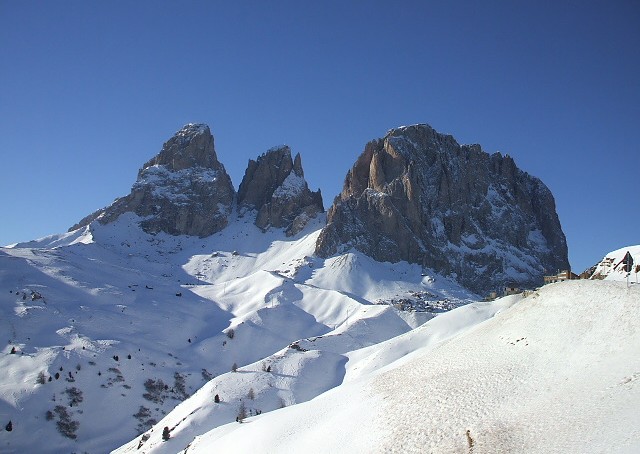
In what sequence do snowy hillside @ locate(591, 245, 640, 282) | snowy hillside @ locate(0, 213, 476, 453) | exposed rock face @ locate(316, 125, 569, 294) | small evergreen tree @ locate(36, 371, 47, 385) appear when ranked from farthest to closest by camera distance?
exposed rock face @ locate(316, 125, 569, 294) → small evergreen tree @ locate(36, 371, 47, 385) → snowy hillside @ locate(0, 213, 476, 453) → snowy hillside @ locate(591, 245, 640, 282)

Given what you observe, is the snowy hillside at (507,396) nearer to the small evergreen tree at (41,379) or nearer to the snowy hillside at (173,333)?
the snowy hillside at (173,333)

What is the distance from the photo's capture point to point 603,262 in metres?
44.0

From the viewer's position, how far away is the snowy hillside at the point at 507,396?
64.5 feet

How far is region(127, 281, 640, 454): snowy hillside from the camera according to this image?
19672mm

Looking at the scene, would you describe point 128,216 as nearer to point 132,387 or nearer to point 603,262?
point 132,387

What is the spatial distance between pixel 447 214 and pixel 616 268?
439 feet

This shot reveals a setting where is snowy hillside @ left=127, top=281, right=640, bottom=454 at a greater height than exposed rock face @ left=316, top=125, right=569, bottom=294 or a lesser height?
lesser

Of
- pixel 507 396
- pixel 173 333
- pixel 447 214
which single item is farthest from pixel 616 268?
pixel 447 214

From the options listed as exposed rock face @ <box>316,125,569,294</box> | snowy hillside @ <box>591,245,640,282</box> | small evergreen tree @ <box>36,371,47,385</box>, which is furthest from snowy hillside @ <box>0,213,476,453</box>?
snowy hillside @ <box>591,245,640,282</box>

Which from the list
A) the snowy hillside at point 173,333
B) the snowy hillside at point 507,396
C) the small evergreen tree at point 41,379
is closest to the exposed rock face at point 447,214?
the snowy hillside at point 173,333

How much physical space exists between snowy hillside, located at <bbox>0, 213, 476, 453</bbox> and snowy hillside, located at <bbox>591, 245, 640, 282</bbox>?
25385 millimetres

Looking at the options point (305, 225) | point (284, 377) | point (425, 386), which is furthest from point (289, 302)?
point (425, 386)

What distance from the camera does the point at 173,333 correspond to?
315 feet

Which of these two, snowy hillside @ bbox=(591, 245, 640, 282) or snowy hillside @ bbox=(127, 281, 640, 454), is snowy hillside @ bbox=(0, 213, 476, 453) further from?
snowy hillside @ bbox=(591, 245, 640, 282)
